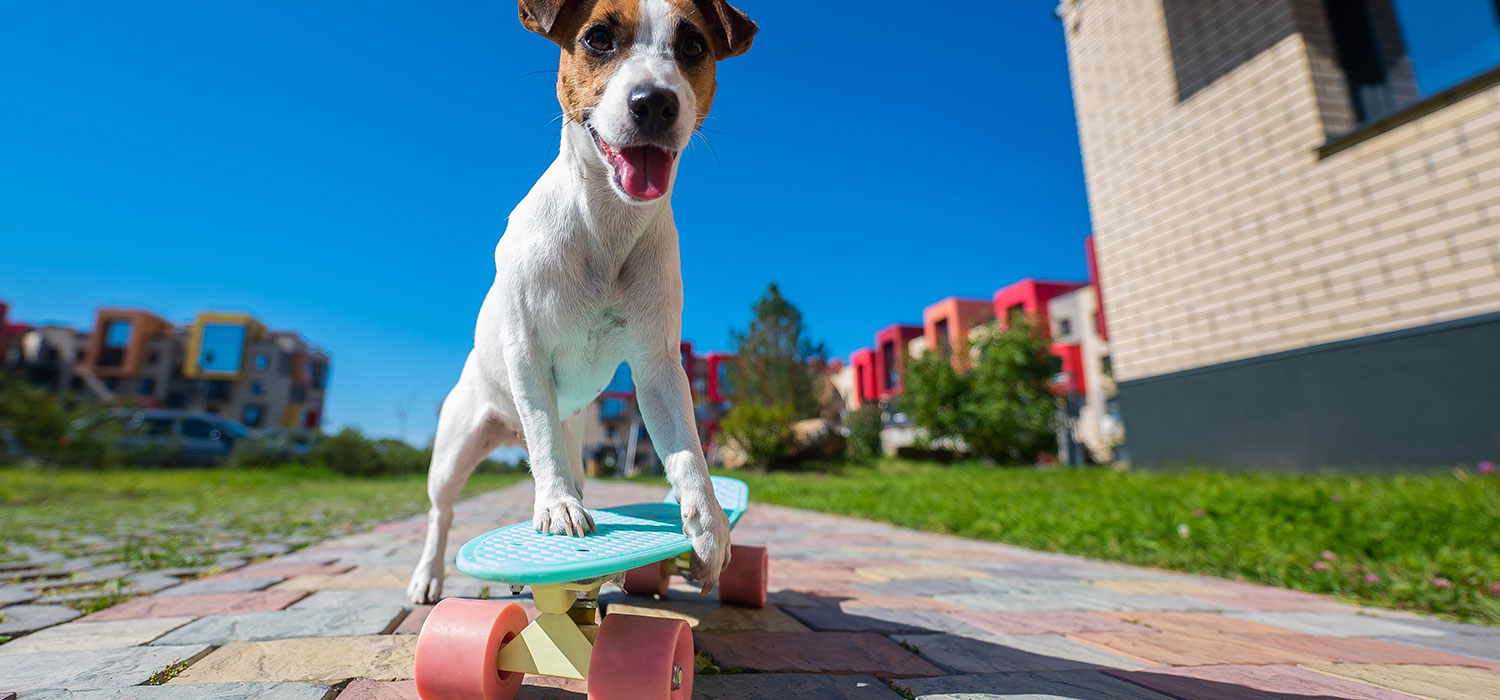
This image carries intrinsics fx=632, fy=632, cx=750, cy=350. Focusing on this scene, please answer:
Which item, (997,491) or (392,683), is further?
(997,491)

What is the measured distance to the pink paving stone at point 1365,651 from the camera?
1753mm

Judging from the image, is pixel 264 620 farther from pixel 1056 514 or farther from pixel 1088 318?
pixel 1088 318

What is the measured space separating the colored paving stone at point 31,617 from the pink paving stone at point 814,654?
6.21 feet

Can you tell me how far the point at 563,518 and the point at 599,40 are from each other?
1.04 meters

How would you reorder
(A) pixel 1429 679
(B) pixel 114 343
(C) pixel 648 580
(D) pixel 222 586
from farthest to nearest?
(B) pixel 114 343, (D) pixel 222 586, (C) pixel 648 580, (A) pixel 1429 679

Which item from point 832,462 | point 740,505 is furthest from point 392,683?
point 832,462

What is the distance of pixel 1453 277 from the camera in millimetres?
5223

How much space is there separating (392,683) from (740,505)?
96cm

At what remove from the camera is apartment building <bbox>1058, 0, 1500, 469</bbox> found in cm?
522

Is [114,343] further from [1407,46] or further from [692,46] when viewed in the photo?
[1407,46]

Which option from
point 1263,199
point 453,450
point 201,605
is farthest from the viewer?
point 1263,199

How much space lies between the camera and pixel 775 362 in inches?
821

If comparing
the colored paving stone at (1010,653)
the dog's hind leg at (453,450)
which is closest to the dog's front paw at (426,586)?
the dog's hind leg at (453,450)

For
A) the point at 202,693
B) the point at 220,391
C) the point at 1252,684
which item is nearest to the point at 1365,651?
the point at 1252,684
